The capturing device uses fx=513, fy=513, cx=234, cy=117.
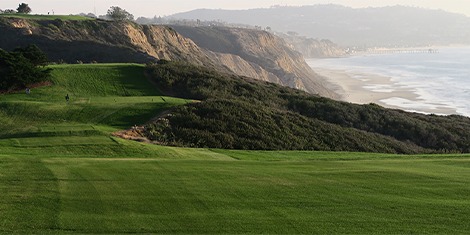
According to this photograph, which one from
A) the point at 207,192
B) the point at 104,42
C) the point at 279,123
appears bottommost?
the point at 207,192

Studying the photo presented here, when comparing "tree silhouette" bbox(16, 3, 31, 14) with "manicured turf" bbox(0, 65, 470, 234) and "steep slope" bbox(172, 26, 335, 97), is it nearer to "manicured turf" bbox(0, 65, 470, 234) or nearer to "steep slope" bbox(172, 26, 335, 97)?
"steep slope" bbox(172, 26, 335, 97)

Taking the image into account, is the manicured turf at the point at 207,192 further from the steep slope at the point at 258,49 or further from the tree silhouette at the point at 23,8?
the steep slope at the point at 258,49

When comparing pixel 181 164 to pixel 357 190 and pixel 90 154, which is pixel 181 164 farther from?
pixel 357 190

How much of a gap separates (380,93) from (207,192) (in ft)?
243

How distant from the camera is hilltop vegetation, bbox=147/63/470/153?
27844 millimetres

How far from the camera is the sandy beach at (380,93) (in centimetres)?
6625

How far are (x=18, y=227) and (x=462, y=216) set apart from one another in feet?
32.3

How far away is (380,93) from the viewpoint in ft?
273

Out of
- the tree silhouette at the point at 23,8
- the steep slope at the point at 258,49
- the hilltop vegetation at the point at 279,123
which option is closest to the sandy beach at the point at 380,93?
the steep slope at the point at 258,49

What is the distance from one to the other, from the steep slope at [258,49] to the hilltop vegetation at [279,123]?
59186 millimetres

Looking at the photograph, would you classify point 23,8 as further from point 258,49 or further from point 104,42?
point 258,49

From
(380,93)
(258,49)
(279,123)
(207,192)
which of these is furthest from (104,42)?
(258,49)

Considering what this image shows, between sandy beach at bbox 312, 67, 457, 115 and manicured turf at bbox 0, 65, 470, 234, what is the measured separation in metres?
46.5

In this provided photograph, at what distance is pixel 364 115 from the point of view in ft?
126
